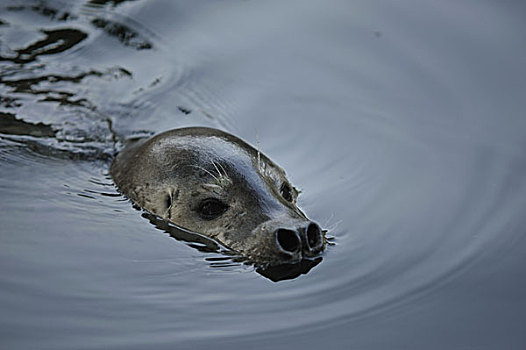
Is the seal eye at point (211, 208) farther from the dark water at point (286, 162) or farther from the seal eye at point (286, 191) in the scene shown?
the seal eye at point (286, 191)

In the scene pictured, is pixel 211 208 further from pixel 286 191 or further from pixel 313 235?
pixel 313 235

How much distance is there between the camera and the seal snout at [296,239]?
5.13 metres

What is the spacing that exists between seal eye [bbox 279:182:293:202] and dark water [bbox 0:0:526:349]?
245 mm

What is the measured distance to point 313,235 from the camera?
5.23 meters

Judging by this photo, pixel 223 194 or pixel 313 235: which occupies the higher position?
Result: pixel 313 235

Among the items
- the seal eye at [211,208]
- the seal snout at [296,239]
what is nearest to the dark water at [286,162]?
the seal snout at [296,239]

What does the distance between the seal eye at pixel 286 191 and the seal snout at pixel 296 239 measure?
71 centimetres

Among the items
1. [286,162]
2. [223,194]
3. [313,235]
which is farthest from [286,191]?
[286,162]

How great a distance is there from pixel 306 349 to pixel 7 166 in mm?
3466

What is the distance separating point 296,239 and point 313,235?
0.46 feet

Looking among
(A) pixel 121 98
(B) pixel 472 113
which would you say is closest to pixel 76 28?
(A) pixel 121 98

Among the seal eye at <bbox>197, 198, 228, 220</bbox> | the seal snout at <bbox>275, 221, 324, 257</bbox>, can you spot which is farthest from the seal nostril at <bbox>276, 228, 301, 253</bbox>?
the seal eye at <bbox>197, 198, 228, 220</bbox>

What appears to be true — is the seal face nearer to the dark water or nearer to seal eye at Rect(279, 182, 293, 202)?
seal eye at Rect(279, 182, 293, 202)

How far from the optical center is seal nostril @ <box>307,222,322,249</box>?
518cm
